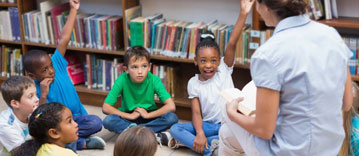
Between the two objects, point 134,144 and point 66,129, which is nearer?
point 134,144

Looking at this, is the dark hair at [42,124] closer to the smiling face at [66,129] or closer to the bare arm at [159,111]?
the smiling face at [66,129]

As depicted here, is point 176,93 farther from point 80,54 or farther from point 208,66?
point 80,54

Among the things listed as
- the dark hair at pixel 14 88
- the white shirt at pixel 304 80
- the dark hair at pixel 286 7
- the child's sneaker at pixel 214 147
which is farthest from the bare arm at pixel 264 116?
the dark hair at pixel 14 88

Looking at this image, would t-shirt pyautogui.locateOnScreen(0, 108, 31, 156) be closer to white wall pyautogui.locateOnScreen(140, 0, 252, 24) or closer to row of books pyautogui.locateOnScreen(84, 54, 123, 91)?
row of books pyautogui.locateOnScreen(84, 54, 123, 91)

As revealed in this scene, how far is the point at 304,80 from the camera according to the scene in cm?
149

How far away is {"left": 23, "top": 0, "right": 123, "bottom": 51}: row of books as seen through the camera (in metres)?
3.32

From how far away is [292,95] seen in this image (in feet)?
5.07

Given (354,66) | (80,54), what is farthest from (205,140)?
(80,54)

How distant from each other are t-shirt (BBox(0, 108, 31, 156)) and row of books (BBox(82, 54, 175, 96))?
1.22 meters

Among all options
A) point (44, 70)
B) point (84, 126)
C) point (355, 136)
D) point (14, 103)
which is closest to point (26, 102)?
point (14, 103)

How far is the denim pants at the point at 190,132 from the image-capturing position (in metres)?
2.62

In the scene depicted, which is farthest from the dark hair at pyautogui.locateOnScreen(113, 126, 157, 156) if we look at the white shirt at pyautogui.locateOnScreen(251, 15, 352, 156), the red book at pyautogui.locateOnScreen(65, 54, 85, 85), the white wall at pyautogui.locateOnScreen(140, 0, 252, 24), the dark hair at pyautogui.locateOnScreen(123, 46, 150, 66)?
the red book at pyautogui.locateOnScreen(65, 54, 85, 85)

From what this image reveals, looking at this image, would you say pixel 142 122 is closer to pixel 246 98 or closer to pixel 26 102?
pixel 26 102

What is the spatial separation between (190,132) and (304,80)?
4.34 feet
